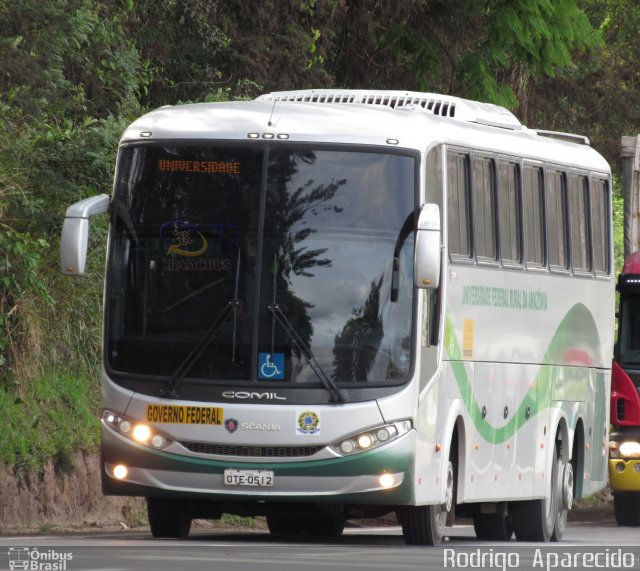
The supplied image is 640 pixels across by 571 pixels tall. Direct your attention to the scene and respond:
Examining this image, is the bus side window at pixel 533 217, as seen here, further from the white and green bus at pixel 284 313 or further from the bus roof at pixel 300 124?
the white and green bus at pixel 284 313

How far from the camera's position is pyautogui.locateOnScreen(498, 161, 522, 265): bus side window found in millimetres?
17750

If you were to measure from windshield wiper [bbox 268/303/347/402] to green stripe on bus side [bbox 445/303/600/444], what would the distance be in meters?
1.49

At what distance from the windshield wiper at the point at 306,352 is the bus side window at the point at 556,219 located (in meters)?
4.84

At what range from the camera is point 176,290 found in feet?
49.4

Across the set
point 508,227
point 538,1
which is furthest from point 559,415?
point 538,1

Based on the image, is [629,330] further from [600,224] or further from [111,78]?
[111,78]

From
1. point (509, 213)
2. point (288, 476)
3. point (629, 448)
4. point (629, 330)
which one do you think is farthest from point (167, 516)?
point (629, 330)

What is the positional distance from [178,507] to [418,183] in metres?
3.27

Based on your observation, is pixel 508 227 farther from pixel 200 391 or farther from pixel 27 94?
pixel 27 94

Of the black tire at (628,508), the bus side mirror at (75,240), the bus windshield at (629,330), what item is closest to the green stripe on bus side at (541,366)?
the bus side mirror at (75,240)

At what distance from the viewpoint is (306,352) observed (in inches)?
583

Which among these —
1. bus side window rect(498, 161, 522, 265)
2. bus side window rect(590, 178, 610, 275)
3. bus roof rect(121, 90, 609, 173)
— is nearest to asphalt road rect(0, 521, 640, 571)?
bus side window rect(498, 161, 522, 265)

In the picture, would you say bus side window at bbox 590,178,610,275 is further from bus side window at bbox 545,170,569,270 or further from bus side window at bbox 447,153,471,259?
bus side window at bbox 447,153,471,259

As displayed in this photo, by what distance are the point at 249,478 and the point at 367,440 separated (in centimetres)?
91
